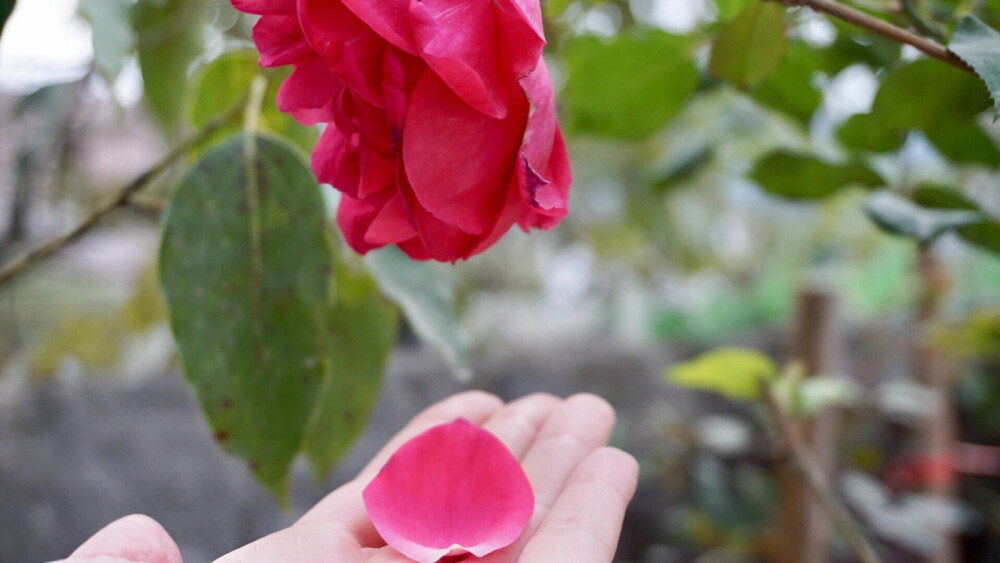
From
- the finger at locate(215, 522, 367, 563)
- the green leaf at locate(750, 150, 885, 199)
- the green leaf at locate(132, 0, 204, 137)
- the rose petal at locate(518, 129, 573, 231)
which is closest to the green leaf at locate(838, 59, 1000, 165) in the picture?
the green leaf at locate(750, 150, 885, 199)

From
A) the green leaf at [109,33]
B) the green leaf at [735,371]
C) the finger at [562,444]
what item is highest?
the green leaf at [109,33]

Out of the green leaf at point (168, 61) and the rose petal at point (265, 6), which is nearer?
the rose petal at point (265, 6)

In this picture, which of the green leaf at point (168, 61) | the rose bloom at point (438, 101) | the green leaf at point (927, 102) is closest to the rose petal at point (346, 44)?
the rose bloom at point (438, 101)

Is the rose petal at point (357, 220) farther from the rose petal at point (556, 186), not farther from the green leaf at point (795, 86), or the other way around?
the green leaf at point (795, 86)

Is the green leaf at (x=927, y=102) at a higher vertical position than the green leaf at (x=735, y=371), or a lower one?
higher

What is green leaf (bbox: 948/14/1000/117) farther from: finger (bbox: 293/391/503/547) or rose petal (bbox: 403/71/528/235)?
finger (bbox: 293/391/503/547)

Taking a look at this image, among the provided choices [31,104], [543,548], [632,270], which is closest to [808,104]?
[543,548]

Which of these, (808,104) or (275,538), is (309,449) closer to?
(275,538)
